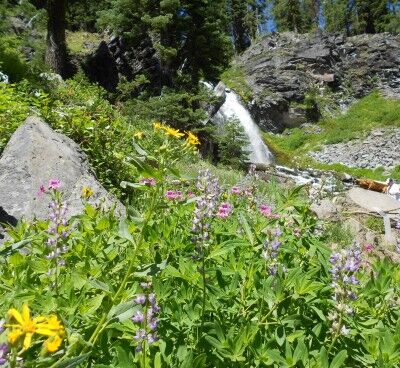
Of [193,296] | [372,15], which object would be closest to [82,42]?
[193,296]

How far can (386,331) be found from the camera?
1.29m

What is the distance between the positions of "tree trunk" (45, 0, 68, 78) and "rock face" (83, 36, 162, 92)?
2.93 meters

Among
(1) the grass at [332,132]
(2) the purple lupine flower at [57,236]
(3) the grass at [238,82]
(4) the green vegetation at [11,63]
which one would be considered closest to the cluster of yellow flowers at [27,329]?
(2) the purple lupine flower at [57,236]

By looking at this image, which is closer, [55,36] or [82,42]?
[55,36]

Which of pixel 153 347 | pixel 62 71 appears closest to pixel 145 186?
pixel 153 347

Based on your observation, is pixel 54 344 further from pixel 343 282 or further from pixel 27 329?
pixel 343 282

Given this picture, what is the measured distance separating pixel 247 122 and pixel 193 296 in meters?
21.2

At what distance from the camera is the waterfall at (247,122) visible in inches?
789

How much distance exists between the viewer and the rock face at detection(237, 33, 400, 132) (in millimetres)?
27250

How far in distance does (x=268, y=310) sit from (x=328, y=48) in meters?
30.8

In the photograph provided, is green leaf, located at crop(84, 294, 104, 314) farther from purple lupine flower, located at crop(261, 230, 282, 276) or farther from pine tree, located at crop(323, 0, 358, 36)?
pine tree, located at crop(323, 0, 358, 36)

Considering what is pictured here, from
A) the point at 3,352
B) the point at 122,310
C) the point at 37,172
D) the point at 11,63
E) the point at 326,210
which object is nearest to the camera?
the point at 3,352

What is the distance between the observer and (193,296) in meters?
1.44

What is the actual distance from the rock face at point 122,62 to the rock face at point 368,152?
11.0 m
